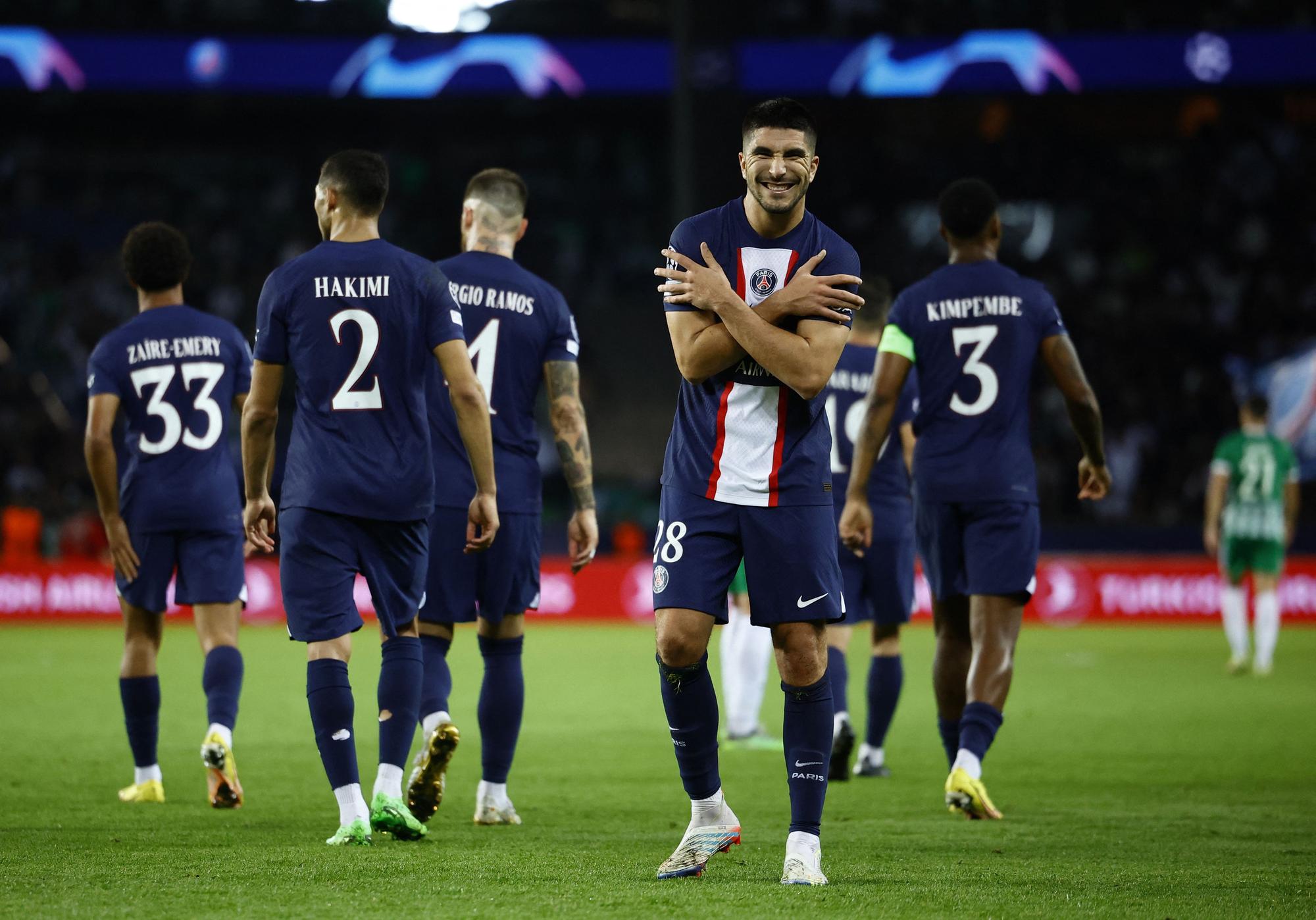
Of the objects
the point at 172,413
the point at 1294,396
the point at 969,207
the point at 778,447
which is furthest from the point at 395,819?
the point at 1294,396

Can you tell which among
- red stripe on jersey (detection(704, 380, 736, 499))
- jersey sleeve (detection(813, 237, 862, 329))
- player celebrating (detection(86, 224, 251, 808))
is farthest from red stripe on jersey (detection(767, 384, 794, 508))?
player celebrating (detection(86, 224, 251, 808))

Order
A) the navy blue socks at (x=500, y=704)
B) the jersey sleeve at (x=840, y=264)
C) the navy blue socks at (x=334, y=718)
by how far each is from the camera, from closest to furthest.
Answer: the jersey sleeve at (x=840, y=264) < the navy blue socks at (x=334, y=718) < the navy blue socks at (x=500, y=704)

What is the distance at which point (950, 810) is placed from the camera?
6609mm

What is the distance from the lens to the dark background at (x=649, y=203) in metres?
23.8

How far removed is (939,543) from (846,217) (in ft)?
69.0

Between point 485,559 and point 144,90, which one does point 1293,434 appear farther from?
point 485,559

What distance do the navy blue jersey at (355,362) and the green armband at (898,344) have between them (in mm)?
2001

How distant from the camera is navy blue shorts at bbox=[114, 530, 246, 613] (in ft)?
22.6

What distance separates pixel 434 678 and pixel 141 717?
1347mm

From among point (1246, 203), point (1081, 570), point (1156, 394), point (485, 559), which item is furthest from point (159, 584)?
point (1246, 203)

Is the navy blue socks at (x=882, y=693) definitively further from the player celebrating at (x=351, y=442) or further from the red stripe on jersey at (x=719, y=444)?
the red stripe on jersey at (x=719, y=444)

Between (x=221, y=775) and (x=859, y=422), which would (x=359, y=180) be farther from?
(x=859, y=422)

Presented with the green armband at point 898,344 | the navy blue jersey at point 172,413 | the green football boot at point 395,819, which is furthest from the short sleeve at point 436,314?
the green armband at point 898,344

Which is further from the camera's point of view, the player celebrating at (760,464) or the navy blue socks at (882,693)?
the navy blue socks at (882,693)
